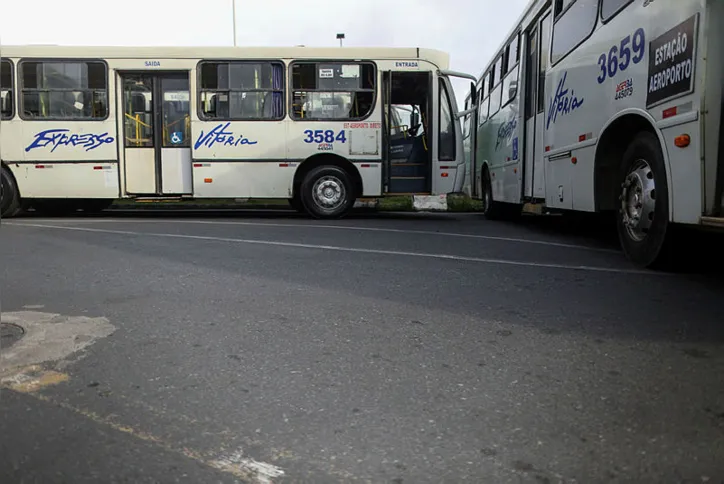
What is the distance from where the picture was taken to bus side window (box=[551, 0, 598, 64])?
21.5ft

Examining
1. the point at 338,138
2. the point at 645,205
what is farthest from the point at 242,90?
the point at 645,205

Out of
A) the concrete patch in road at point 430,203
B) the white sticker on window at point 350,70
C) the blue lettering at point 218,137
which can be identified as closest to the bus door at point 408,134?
the white sticker on window at point 350,70

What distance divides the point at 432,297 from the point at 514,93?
21.6ft

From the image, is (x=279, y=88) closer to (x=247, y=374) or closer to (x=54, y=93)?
(x=54, y=93)

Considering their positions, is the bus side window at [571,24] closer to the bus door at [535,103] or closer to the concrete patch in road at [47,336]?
the bus door at [535,103]

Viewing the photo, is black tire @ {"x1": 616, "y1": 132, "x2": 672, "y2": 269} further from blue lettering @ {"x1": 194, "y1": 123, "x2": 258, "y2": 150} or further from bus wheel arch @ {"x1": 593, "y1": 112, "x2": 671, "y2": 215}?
blue lettering @ {"x1": 194, "y1": 123, "x2": 258, "y2": 150}

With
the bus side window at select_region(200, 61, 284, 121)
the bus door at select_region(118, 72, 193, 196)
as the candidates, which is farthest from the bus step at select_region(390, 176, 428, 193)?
the bus door at select_region(118, 72, 193, 196)

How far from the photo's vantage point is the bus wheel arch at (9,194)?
1140 cm

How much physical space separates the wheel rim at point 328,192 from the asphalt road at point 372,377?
5798mm

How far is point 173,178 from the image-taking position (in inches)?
Answer: 459

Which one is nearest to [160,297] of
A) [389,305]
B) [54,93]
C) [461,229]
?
[389,305]

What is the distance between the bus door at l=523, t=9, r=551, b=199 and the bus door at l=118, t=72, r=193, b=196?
603 cm

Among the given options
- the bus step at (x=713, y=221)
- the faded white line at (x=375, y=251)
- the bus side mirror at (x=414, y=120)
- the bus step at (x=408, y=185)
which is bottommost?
the faded white line at (x=375, y=251)

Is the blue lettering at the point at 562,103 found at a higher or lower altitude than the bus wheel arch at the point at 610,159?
higher
